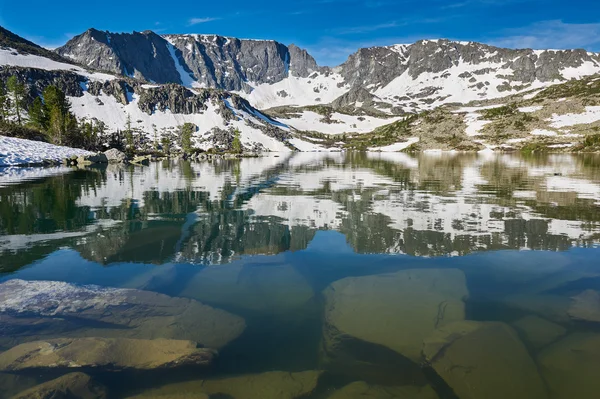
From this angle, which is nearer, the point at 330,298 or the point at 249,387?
the point at 249,387

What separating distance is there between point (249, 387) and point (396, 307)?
4.59 meters

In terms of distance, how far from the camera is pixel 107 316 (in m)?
8.62

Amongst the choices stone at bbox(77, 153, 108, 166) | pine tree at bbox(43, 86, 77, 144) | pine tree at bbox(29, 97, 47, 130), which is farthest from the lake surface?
pine tree at bbox(29, 97, 47, 130)

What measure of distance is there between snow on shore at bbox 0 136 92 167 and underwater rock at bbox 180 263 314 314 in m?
72.9

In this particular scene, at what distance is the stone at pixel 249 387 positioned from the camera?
596cm

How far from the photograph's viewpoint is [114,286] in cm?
1062

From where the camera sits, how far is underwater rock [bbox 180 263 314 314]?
9.47m

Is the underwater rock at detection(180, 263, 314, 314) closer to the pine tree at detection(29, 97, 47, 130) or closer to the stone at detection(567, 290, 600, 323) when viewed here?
the stone at detection(567, 290, 600, 323)

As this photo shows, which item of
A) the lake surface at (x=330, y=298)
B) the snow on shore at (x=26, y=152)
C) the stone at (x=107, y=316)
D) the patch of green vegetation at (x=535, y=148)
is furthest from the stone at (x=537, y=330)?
the patch of green vegetation at (x=535, y=148)

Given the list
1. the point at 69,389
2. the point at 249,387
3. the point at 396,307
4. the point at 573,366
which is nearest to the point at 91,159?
the point at 69,389

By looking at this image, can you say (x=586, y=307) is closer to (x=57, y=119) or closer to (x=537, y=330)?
(x=537, y=330)

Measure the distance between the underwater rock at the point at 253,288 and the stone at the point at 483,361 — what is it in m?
3.63

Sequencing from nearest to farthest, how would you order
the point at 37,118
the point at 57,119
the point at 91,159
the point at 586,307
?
1. the point at 586,307
2. the point at 91,159
3. the point at 57,119
4. the point at 37,118

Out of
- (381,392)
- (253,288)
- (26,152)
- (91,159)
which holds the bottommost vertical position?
(381,392)
